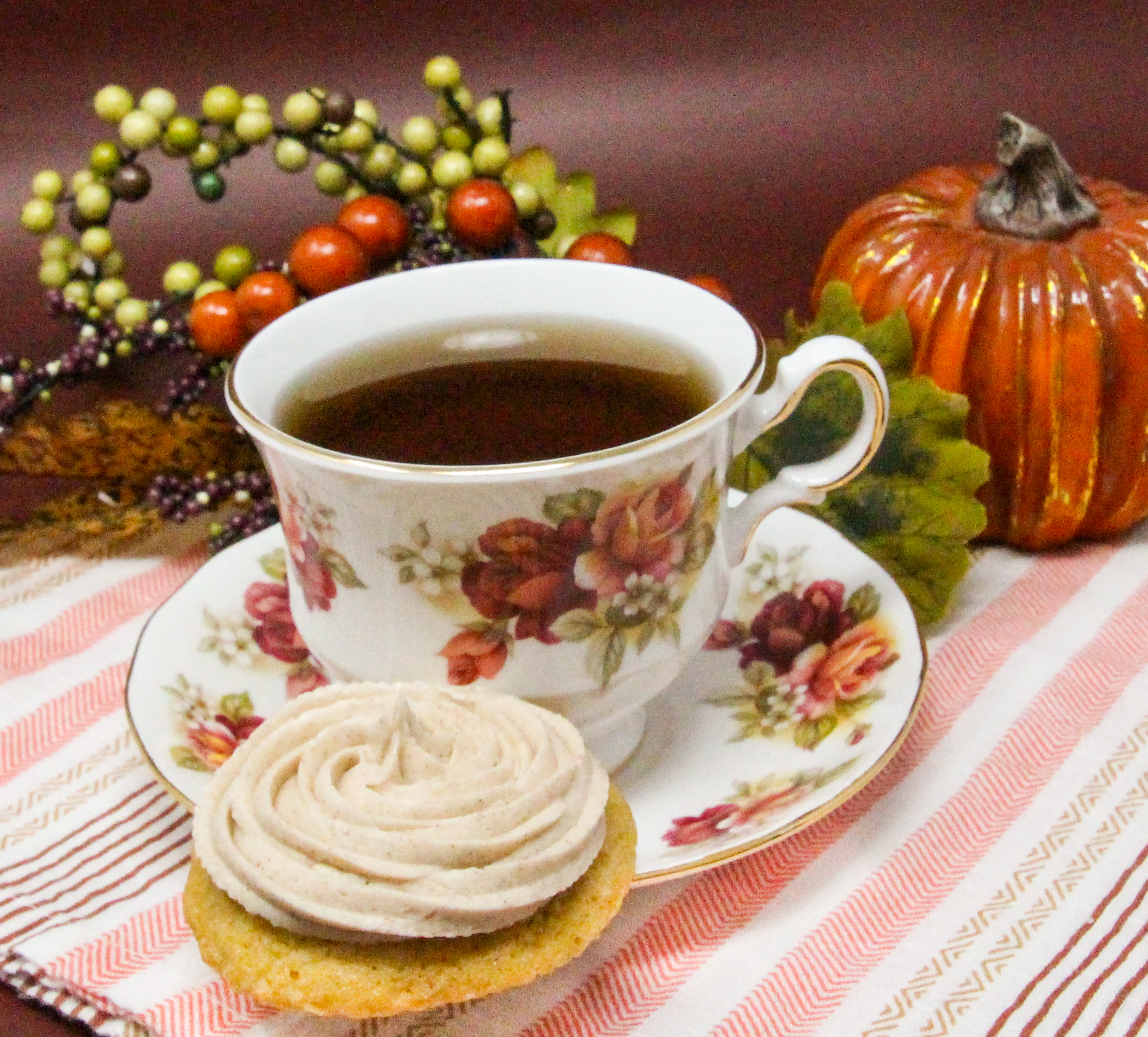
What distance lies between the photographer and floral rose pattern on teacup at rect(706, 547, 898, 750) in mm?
928

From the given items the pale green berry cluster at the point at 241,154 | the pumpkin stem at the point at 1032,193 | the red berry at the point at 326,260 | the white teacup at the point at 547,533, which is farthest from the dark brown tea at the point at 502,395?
the pumpkin stem at the point at 1032,193

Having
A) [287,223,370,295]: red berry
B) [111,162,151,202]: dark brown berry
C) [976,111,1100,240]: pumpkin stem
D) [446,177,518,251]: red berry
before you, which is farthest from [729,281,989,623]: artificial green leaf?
→ [111,162,151,202]: dark brown berry

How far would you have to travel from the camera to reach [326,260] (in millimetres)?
1135

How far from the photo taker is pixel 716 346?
91cm

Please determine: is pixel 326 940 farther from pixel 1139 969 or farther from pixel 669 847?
pixel 1139 969

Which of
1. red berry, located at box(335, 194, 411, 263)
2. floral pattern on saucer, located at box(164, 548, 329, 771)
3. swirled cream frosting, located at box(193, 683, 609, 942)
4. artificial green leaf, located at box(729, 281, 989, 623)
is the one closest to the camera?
swirled cream frosting, located at box(193, 683, 609, 942)

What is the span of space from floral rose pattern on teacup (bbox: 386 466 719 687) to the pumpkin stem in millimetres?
499

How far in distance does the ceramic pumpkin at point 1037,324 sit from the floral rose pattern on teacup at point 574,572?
0.42 m

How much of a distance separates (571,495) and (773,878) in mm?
299

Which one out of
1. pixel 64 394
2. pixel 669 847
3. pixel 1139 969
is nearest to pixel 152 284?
pixel 64 394

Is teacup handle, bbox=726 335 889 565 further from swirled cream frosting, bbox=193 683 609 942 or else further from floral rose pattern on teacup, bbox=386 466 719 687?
swirled cream frosting, bbox=193 683 609 942

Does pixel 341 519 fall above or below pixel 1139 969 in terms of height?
above

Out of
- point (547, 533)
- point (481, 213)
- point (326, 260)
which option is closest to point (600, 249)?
point (481, 213)

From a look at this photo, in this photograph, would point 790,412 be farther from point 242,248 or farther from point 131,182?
point 131,182
